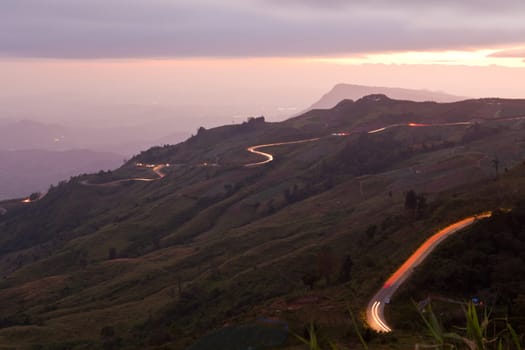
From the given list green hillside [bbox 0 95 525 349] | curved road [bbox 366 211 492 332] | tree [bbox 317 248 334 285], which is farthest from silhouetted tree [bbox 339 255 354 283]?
curved road [bbox 366 211 492 332]

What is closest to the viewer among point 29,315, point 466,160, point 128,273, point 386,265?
point 386,265

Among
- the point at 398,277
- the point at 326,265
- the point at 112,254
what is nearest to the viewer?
the point at 398,277

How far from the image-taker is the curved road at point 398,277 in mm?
56031

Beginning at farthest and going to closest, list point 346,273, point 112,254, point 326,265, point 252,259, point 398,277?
point 112,254, point 252,259, point 326,265, point 346,273, point 398,277

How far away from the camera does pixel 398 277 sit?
6838 centimetres

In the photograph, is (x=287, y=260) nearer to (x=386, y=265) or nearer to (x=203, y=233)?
(x=386, y=265)

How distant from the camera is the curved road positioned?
184ft

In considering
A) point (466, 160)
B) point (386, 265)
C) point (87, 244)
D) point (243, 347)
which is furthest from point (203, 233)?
point (243, 347)

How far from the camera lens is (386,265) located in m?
76.3

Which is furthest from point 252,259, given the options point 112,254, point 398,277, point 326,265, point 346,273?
point 112,254

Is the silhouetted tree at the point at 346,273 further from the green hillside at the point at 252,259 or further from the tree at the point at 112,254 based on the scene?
the tree at the point at 112,254

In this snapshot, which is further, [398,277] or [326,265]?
[326,265]

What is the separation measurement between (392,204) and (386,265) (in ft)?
193

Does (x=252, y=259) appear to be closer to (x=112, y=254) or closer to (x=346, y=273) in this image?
(x=346, y=273)
